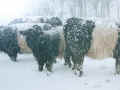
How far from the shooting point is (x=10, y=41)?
29.5 feet

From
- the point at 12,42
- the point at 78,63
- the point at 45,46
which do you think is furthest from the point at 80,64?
the point at 12,42

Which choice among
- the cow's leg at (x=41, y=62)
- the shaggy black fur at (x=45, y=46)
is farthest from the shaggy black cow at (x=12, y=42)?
the cow's leg at (x=41, y=62)

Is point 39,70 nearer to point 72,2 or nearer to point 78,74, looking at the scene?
point 78,74

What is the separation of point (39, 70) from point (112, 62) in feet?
9.29

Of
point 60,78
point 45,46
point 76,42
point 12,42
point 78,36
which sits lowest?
point 60,78

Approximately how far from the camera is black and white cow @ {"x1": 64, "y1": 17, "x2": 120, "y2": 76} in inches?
264

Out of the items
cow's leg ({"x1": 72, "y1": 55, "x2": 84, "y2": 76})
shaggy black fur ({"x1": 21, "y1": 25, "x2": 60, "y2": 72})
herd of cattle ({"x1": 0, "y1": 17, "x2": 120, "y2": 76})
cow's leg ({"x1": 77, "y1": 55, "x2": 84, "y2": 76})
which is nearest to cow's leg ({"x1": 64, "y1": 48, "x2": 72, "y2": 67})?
herd of cattle ({"x1": 0, "y1": 17, "x2": 120, "y2": 76})

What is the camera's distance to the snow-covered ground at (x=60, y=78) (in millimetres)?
6090

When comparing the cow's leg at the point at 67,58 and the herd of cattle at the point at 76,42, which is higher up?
the herd of cattle at the point at 76,42

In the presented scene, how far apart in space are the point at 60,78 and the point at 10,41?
3.18 meters

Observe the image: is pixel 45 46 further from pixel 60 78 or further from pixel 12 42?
pixel 12 42

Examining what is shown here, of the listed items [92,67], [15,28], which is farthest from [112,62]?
[15,28]

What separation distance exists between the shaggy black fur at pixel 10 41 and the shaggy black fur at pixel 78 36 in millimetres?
2876

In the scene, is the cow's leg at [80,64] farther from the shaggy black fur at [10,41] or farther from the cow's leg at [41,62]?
the shaggy black fur at [10,41]
